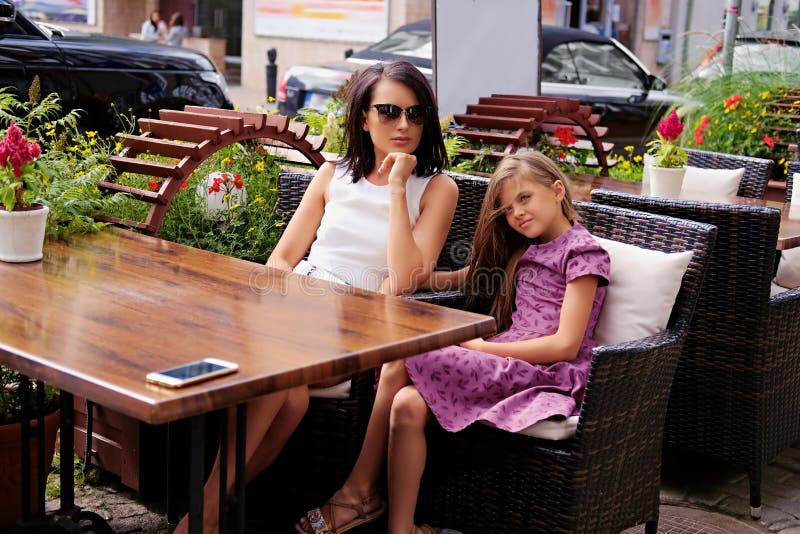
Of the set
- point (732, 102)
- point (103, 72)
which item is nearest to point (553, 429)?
point (103, 72)

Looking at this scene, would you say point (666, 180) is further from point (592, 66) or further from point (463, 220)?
point (592, 66)

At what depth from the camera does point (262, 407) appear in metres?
2.75

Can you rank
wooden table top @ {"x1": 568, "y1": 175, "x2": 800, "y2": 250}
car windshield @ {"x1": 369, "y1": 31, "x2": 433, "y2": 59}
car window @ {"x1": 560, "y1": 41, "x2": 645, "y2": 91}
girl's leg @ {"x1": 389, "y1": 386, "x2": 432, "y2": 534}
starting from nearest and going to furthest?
girl's leg @ {"x1": 389, "y1": 386, "x2": 432, "y2": 534}, wooden table top @ {"x1": 568, "y1": 175, "x2": 800, "y2": 250}, car windshield @ {"x1": 369, "y1": 31, "x2": 433, "y2": 59}, car window @ {"x1": 560, "y1": 41, "x2": 645, "y2": 91}

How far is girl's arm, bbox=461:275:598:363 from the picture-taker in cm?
283

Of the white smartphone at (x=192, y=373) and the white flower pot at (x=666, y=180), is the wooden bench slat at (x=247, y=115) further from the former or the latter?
the white smartphone at (x=192, y=373)

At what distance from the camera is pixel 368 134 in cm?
333

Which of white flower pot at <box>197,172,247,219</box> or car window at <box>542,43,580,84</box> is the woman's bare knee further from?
car window at <box>542,43,580,84</box>

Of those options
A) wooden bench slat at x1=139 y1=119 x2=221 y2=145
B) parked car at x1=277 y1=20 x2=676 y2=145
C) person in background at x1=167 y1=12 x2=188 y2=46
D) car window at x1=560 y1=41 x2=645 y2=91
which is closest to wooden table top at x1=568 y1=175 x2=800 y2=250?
wooden bench slat at x1=139 y1=119 x2=221 y2=145

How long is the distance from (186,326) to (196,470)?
33cm

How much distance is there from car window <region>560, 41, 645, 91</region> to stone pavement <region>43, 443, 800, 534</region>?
261 inches

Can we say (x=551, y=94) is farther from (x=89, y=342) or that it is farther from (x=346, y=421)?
(x=89, y=342)

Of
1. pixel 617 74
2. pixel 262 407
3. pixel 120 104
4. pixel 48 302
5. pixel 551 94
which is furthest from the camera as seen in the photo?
pixel 617 74

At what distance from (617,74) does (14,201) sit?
8.38m

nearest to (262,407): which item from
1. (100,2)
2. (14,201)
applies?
(14,201)
